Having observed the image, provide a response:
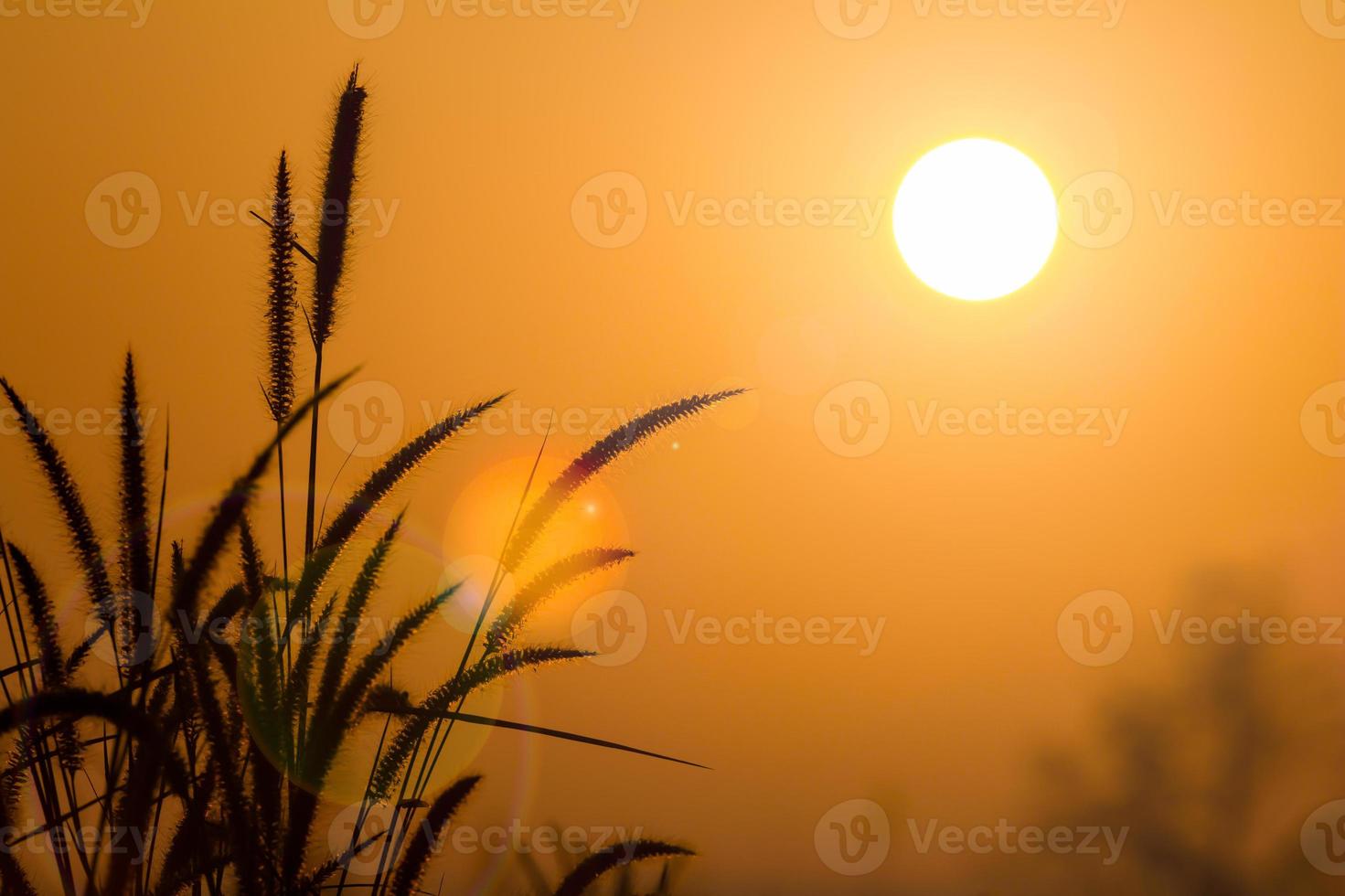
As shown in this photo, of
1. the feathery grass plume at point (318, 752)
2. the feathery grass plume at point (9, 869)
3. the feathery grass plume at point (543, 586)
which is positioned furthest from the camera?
the feathery grass plume at point (543, 586)

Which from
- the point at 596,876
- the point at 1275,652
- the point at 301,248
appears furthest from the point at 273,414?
the point at 1275,652

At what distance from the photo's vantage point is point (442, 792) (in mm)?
1312

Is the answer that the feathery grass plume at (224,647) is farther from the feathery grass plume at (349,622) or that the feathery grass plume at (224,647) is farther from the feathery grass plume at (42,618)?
the feathery grass plume at (42,618)

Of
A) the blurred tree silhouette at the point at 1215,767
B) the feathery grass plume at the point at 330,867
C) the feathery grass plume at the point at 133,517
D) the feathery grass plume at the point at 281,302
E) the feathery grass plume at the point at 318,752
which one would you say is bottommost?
the blurred tree silhouette at the point at 1215,767

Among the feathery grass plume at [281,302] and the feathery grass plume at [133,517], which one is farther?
the feathery grass plume at [281,302]

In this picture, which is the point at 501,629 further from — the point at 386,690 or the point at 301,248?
the point at 301,248

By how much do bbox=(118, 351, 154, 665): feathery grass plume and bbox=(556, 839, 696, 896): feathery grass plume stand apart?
2.27 ft

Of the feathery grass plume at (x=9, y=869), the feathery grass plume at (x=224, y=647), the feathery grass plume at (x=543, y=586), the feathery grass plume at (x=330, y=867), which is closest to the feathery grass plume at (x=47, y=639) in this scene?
the feathery grass plume at (x=9, y=869)

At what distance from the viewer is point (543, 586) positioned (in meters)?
1.29

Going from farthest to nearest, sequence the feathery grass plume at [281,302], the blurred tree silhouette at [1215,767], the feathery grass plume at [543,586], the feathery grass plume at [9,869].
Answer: the blurred tree silhouette at [1215,767] < the feathery grass plume at [281,302] < the feathery grass plume at [543,586] < the feathery grass plume at [9,869]

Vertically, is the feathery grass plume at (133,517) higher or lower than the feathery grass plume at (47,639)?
higher

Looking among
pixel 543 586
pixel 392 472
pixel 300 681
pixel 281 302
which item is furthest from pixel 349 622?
pixel 281 302

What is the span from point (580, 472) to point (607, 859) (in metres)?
0.63

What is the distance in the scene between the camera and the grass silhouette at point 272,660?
0.99 m
